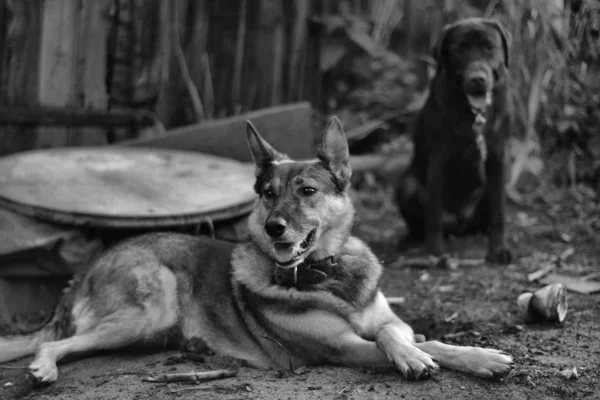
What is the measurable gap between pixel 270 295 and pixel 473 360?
1.15 m

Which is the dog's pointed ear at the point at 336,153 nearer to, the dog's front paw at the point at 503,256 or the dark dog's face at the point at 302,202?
the dark dog's face at the point at 302,202

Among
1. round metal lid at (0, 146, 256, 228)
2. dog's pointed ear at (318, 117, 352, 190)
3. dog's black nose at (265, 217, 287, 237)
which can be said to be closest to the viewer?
dog's black nose at (265, 217, 287, 237)

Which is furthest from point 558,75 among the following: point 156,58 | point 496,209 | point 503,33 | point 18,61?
point 18,61

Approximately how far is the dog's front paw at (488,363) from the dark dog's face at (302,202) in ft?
3.19

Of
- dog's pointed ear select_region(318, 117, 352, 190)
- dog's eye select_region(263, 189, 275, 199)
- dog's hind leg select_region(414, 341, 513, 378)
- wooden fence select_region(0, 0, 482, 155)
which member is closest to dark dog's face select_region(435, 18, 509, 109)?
dog's pointed ear select_region(318, 117, 352, 190)

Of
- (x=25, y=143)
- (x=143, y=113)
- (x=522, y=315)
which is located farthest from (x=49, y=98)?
(x=522, y=315)

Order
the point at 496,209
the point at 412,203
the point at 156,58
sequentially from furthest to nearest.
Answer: the point at 156,58
the point at 412,203
the point at 496,209

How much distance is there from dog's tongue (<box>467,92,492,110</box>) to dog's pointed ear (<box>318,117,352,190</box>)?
70.6 inches

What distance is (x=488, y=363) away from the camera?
132 inches

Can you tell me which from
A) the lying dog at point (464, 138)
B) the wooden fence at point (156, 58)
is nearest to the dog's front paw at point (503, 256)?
the lying dog at point (464, 138)

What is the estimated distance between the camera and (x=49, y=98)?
614 centimetres

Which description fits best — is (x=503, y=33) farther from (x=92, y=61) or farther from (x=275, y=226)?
(x=92, y=61)

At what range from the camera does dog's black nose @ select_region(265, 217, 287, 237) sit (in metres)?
3.53

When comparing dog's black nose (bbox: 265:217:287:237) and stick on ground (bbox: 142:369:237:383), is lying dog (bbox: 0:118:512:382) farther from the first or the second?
stick on ground (bbox: 142:369:237:383)
